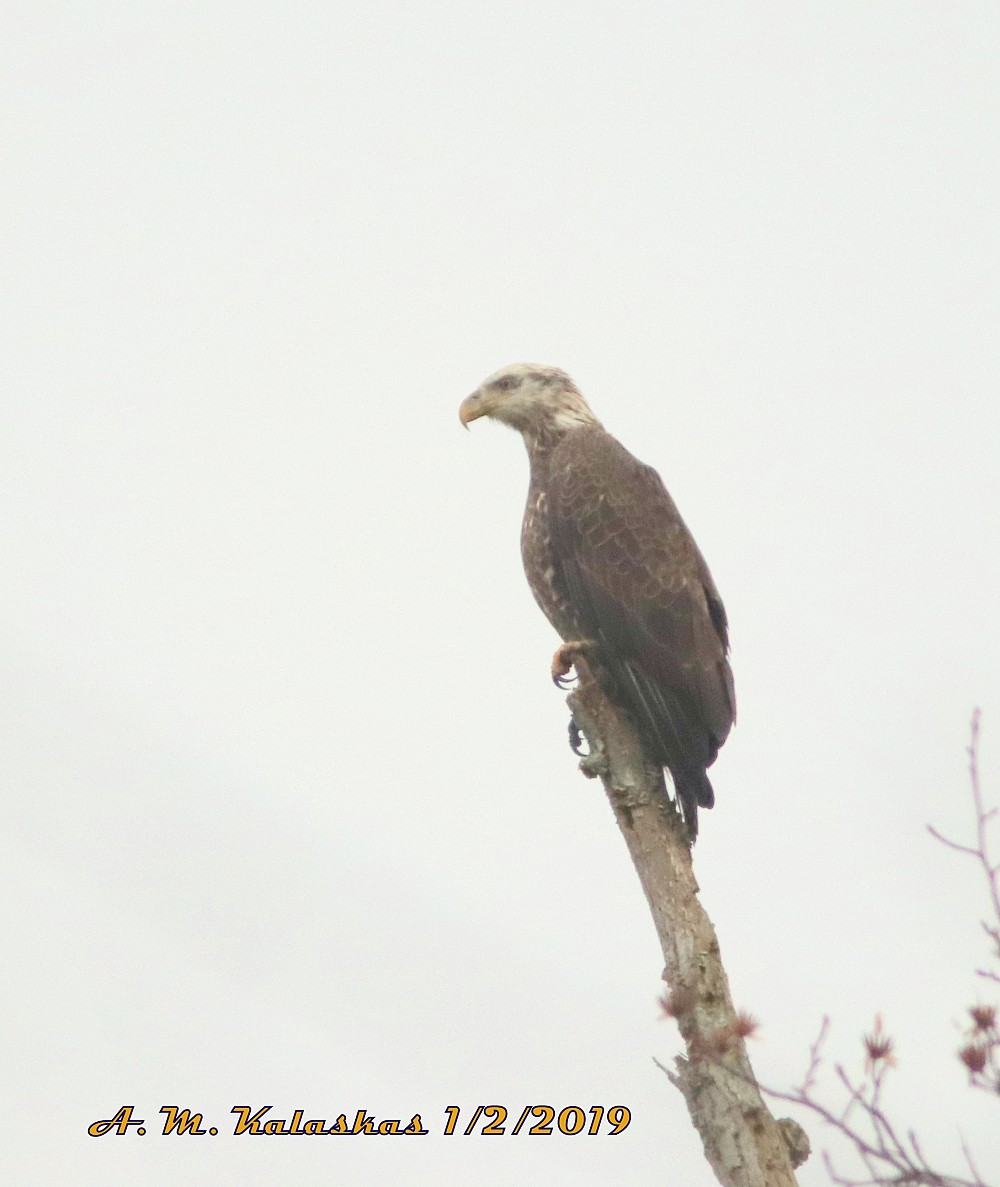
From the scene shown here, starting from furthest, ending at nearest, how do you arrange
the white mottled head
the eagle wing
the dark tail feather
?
the white mottled head
the eagle wing
the dark tail feather

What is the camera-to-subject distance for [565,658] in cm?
658

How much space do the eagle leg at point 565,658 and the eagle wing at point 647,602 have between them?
77 millimetres

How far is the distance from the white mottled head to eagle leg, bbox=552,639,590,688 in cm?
140

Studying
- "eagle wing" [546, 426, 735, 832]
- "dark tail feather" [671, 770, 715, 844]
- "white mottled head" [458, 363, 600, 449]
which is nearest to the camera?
"dark tail feather" [671, 770, 715, 844]

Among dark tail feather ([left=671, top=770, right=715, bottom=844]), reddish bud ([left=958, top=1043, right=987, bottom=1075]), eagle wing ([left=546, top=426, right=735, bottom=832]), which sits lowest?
reddish bud ([left=958, top=1043, right=987, bottom=1075])

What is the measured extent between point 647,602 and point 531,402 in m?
1.65

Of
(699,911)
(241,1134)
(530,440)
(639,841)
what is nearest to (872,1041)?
(699,911)

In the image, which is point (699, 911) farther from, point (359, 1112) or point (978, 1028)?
point (978, 1028)

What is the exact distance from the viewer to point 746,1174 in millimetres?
4477

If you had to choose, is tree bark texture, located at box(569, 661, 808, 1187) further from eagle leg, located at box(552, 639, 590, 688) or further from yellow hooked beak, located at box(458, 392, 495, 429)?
yellow hooked beak, located at box(458, 392, 495, 429)

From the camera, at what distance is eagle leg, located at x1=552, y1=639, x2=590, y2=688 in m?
6.55

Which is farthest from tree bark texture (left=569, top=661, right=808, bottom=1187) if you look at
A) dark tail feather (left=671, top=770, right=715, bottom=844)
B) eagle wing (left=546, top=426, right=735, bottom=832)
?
eagle wing (left=546, top=426, right=735, bottom=832)

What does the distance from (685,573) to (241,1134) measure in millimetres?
2786

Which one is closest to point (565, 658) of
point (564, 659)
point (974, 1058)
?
point (564, 659)
